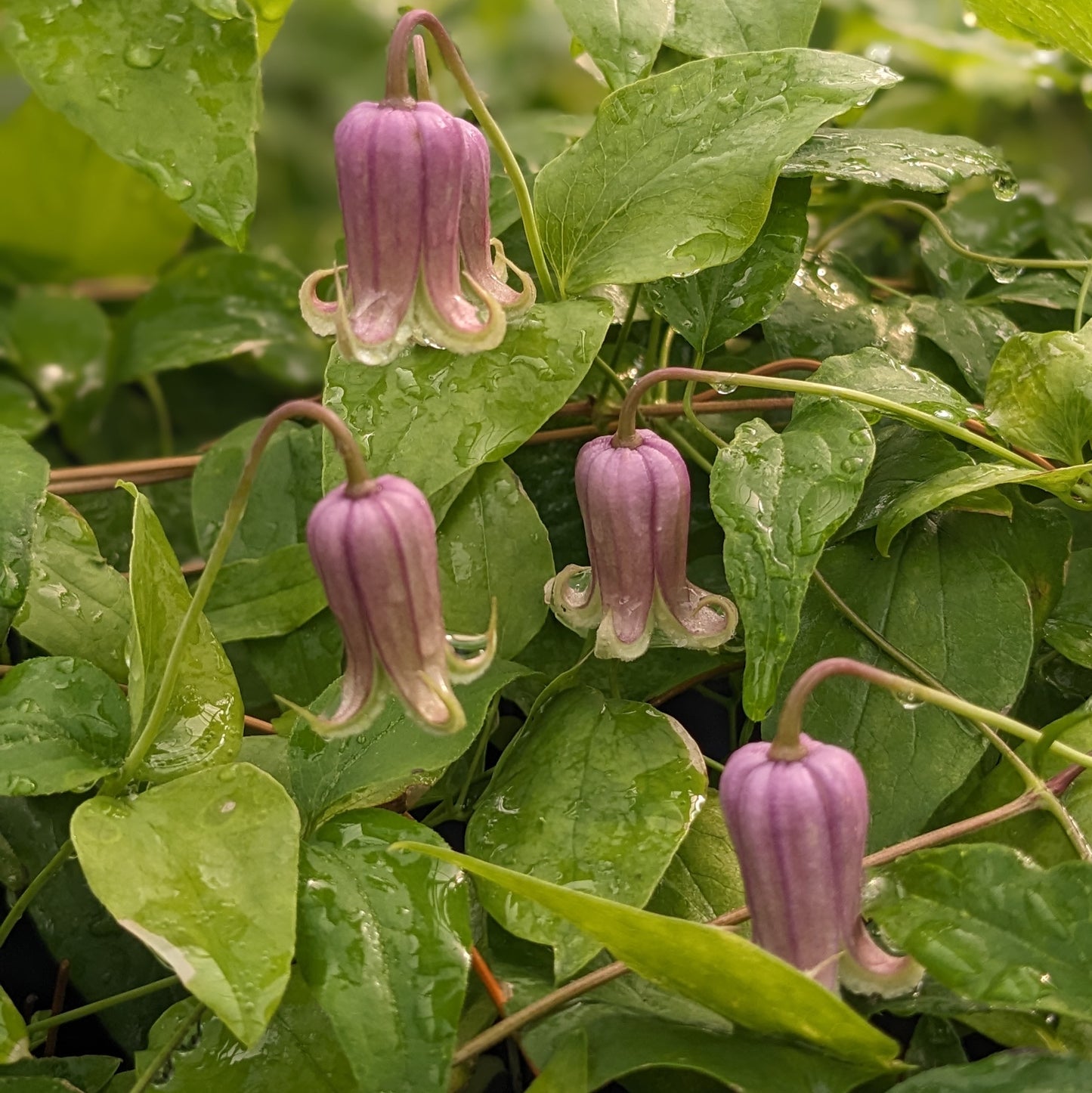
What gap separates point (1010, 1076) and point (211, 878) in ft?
1.09

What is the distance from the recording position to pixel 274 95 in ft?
7.03

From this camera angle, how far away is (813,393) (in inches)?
23.3

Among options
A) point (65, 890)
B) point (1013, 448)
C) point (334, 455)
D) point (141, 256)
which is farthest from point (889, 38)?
point (65, 890)

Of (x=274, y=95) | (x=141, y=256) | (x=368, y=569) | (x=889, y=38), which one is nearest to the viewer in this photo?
(x=368, y=569)

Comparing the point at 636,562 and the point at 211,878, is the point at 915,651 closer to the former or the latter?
the point at 636,562

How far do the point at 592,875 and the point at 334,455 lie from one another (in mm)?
227

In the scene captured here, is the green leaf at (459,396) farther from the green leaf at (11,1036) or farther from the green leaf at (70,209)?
the green leaf at (70,209)

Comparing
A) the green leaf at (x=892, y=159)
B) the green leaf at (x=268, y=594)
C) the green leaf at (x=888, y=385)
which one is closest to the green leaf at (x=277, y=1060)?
the green leaf at (x=268, y=594)

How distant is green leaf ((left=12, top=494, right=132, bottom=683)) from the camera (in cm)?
65

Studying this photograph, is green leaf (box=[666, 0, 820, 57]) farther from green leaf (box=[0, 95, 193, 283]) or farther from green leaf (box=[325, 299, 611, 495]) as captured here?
green leaf (box=[0, 95, 193, 283])

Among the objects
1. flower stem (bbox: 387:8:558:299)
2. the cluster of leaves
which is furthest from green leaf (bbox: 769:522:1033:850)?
flower stem (bbox: 387:8:558:299)

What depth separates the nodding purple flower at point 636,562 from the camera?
577 mm

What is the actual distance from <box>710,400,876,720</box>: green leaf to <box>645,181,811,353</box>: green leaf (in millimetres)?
103

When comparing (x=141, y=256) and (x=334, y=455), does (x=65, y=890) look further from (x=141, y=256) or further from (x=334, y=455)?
(x=141, y=256)
